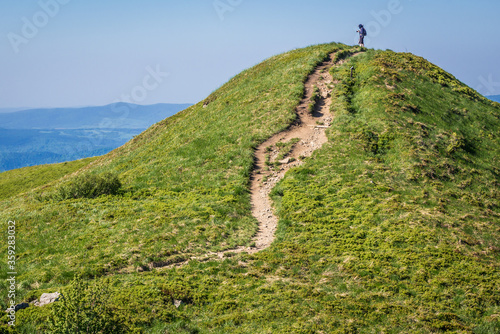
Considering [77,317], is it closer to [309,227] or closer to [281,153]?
[309,227]

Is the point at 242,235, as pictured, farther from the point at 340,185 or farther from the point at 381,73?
the point at 381,73

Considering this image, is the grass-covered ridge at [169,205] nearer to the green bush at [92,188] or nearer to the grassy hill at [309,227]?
the grassy hill at [309,227]

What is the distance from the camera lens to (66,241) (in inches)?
953

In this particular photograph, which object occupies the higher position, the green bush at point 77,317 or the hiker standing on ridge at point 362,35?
the hiker standing on ridge at point 362,35

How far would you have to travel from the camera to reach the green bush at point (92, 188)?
33062mm

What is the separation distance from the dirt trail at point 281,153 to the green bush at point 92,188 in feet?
41.6

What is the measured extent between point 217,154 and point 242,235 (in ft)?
46.7

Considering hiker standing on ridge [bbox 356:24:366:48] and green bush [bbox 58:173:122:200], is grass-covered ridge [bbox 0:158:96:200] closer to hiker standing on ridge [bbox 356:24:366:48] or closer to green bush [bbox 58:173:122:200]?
green bush [bbox 58:173:122:200]

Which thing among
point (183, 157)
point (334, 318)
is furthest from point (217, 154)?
point (334, 318)

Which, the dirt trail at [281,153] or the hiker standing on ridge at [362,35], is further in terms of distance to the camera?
the hiker standing on ridge at [362,35]

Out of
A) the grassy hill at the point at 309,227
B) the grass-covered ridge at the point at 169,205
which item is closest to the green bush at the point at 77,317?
the grassy hill at the point at 309,227

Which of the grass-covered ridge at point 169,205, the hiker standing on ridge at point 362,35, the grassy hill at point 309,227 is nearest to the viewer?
the grassy hill at point 309,227

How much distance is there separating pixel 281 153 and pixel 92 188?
1775 cm

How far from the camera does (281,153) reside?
3584 cm
